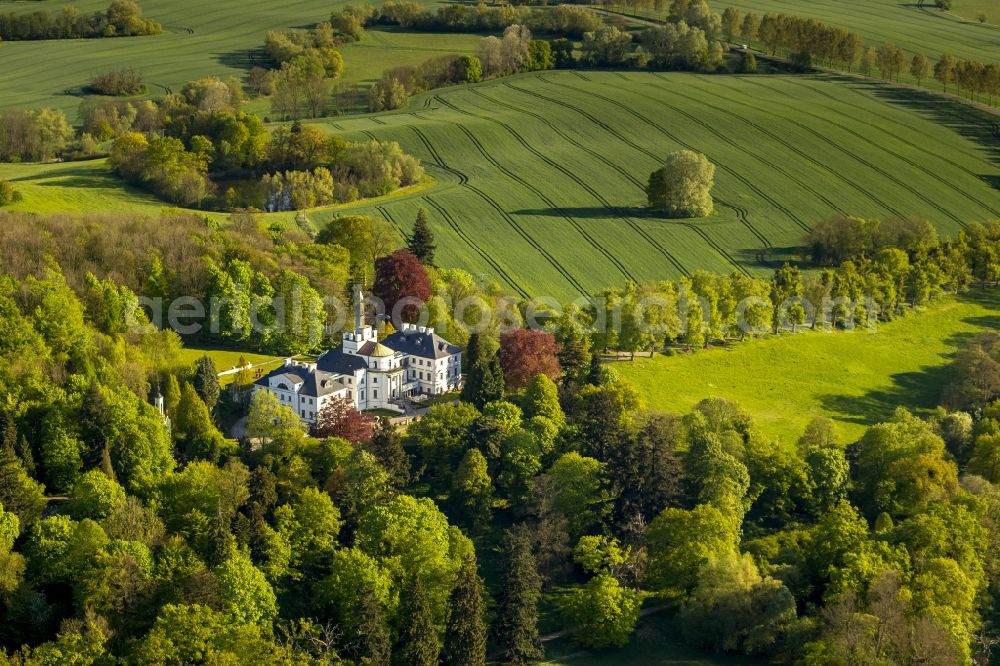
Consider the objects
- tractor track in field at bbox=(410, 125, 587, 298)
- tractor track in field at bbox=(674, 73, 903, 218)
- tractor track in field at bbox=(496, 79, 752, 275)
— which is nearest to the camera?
tractor track in field at bbox=(410, 125, 587, 298)

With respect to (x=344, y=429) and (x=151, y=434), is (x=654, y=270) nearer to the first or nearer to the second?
(x=344, y=429)

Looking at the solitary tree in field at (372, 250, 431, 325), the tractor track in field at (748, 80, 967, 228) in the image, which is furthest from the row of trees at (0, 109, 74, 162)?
the tractor track in field at (748, 80, 967, 228)

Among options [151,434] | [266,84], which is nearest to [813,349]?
[151,434]

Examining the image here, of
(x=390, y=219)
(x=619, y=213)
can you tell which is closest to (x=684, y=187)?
(x=619, y=213)

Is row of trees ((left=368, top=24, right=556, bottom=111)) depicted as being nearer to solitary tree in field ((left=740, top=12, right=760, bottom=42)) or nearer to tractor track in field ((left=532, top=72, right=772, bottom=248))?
tractor track in field ((left=532, top=72, right=772, bottom=248))

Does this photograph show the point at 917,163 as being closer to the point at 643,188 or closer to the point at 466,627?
the point at 643,188

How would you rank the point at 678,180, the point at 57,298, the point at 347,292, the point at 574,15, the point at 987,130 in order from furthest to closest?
the point at 574,15, the point at 987,130, the point at 678,180, the point at 347,292, the point at 57,298
